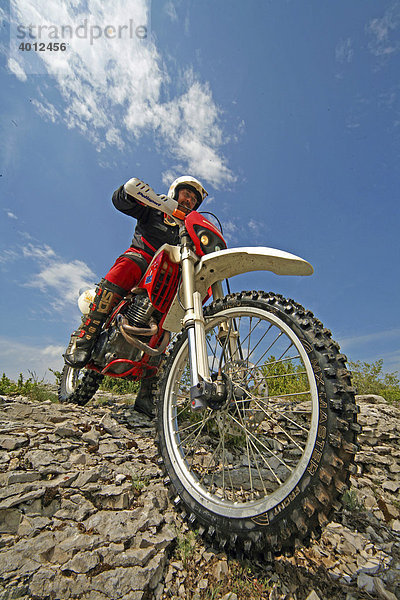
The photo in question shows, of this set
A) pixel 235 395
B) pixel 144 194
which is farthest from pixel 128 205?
pixel 235 395

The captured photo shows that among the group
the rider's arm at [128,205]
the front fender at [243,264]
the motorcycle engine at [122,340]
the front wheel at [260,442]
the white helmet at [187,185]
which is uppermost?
the white helmet at [187,185]

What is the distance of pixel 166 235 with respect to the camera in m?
3.68

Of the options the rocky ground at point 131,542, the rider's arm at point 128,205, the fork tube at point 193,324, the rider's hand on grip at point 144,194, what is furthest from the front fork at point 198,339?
the rider's arm at point 128,205

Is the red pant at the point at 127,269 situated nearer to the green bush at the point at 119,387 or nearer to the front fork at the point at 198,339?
the front fork at the point at 198,339

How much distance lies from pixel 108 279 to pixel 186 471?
253 cm

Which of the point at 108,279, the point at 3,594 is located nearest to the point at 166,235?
the point at 108,279

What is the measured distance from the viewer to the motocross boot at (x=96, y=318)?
12.0 feet

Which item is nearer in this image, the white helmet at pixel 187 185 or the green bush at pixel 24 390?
the white helmet at pixel 187 185

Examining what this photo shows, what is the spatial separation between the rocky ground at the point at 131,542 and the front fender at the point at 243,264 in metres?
1.59

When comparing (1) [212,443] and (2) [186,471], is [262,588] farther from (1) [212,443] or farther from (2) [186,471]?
(1) [212,443]

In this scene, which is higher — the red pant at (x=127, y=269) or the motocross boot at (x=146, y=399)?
the red pant at (x=127, y=269)

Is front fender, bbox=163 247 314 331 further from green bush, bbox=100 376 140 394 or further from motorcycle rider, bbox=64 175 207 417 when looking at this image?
green bush, bbox=100 376 140 394

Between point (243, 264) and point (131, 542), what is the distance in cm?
192

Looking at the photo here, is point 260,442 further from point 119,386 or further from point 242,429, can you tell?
point 119,386
